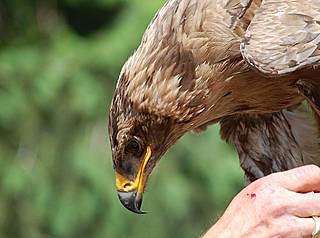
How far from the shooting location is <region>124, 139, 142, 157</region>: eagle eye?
3.05 metres

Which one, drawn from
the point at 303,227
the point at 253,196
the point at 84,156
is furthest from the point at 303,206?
the point at 84,156

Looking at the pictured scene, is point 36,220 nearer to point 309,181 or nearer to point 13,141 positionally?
point 13,141

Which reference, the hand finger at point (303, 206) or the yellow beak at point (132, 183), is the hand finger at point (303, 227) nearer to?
the hand finger at point (303, 206)

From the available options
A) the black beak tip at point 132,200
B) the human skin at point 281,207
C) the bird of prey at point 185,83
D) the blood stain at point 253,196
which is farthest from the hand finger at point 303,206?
the black beak tip at point 132,200

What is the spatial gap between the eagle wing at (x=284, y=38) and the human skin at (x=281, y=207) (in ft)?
1.48

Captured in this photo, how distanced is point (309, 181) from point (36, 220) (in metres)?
5.01

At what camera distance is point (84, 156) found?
676 centimetres

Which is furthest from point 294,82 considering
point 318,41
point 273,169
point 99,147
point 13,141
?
point 13,141

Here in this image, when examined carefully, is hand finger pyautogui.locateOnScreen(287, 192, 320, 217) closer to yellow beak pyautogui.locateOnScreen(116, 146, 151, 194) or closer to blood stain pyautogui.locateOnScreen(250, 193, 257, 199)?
blood stain pyautogui.locateOnScreen(250, 193, 257, 199)

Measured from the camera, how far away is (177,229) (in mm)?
6984

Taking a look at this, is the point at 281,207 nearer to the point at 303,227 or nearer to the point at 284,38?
the point at 303,227

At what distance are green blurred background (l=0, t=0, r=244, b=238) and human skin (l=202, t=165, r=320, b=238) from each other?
13.1ft

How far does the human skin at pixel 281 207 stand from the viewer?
247 centimetres

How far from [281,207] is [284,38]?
683 millimetres
